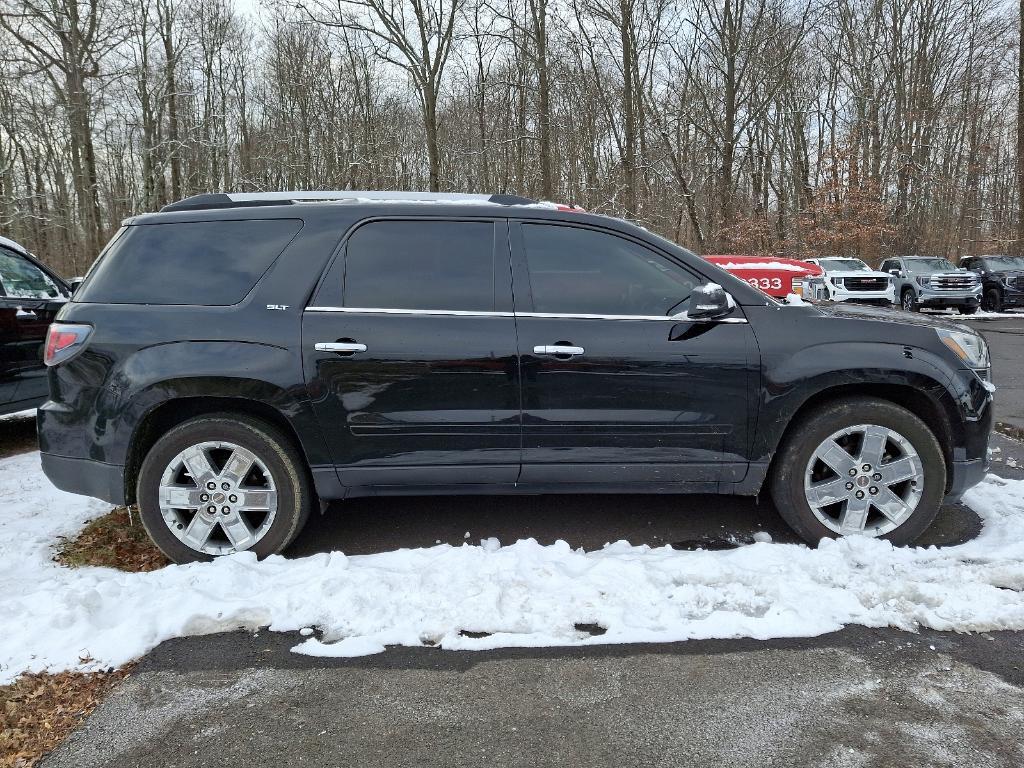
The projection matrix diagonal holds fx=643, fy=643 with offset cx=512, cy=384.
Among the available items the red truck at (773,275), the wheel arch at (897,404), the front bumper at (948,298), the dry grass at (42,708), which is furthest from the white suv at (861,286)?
the dry grass at (42,708)

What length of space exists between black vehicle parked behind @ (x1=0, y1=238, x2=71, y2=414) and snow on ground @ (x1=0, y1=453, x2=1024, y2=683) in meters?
2.67

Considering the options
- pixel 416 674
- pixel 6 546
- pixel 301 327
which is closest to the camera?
pixel 416 674

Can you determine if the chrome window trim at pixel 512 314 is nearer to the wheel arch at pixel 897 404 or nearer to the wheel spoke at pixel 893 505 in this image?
the wheel arch at pixel 897 404

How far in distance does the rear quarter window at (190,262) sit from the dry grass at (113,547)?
51.1 inches

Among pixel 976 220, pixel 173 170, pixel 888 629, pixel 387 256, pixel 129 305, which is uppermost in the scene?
pixel 173 170

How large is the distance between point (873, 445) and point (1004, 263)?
76.7 feet

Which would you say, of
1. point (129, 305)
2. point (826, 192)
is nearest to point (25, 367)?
point (129, 305)

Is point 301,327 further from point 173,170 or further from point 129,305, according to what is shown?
point 173,170

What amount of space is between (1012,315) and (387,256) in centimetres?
2355

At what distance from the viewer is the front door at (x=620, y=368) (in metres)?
3.25

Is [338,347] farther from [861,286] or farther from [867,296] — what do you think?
[861,286]

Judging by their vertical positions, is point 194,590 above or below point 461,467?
below

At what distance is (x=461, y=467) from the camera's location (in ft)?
10.9

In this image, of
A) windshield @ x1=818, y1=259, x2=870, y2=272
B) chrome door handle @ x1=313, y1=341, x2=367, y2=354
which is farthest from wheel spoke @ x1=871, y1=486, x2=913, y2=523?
windshield @ x1=818, y1=259, x2=870, y2=272
